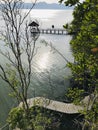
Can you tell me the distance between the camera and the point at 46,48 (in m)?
83.4

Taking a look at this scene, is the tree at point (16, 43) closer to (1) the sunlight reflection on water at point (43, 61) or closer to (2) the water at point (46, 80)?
(2) the water at point (46, 80)

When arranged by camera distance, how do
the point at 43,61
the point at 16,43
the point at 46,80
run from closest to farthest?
the point at 16,43
the point at 46,80
the point at 43,61

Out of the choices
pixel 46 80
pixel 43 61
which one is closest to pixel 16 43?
pixel 46 80

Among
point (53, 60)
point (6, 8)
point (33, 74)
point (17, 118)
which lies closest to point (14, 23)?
point (6, 8)

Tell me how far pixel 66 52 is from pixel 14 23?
61962mm

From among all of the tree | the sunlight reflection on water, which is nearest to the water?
the sunlight reflection on water

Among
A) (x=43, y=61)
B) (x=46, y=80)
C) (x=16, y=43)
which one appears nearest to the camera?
(x=16, y=43)

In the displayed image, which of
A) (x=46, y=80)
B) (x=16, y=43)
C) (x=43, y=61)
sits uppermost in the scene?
(x=16, y=43)

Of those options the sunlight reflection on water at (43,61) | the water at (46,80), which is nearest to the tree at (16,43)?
the water at (46,80)

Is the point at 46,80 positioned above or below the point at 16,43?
below

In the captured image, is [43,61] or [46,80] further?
[43,61]

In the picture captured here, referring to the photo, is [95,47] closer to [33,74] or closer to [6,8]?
[6,8]

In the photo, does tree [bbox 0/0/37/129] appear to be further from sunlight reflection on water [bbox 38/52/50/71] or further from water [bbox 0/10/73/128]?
sunlight reflection on water [bbox 38/52/50/71]

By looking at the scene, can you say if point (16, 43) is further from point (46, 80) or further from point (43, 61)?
point (43, 61)
